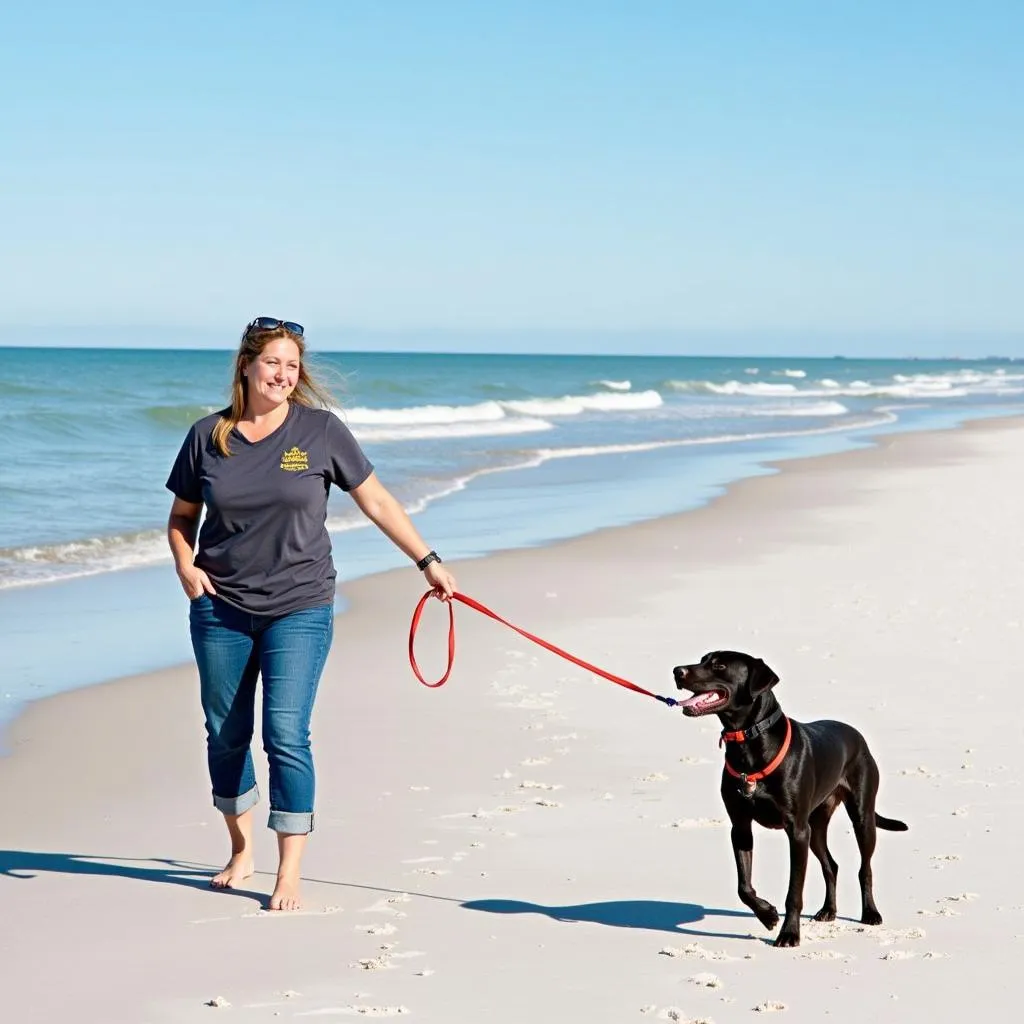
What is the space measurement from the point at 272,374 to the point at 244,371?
101mm

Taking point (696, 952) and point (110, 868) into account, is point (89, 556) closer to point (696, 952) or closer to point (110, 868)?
point (110, 868)

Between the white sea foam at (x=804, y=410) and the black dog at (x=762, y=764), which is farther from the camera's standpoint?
the white sea foam at (x=804, y=410)

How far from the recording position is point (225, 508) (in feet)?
14.5

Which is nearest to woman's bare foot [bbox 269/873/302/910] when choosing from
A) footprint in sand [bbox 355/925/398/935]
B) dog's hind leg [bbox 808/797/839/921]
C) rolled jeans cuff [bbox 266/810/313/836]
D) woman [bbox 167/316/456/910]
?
woman [bbox 167/316/456/910]

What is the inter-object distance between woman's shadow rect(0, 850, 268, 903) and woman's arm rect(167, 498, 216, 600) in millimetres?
950

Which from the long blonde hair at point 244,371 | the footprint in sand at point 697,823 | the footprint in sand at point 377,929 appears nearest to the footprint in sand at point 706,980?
the footprint in sand at point 377,929

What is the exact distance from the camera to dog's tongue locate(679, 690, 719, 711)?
4102 mm

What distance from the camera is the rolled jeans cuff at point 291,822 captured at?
4539mm

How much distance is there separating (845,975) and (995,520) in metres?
10.4

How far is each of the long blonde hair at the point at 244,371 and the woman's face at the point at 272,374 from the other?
0.02m

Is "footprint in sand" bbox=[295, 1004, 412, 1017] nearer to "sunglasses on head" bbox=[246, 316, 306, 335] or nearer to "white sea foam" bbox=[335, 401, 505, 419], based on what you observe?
"sunglasses on head" bbox=[246, 316, 306, 335]

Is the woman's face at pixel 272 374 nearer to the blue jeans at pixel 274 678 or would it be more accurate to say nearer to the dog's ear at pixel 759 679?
the blue jeans at pixel 274 678

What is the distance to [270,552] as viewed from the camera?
4.46 meters

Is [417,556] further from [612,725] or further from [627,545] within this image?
[627,545]
